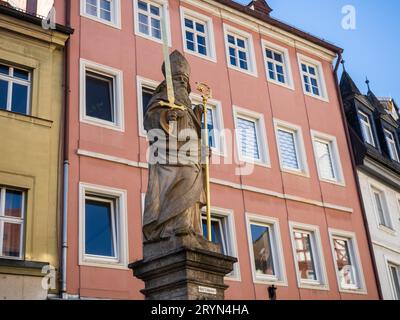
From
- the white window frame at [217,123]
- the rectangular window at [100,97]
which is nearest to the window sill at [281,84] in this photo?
the white window frame at [217,123]

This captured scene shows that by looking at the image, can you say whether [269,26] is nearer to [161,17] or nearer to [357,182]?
[161,17]

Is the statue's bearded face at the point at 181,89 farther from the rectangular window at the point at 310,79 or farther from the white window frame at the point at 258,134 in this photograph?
the rectangular window at the point at 310,79

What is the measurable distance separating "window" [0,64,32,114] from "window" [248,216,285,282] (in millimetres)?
6299

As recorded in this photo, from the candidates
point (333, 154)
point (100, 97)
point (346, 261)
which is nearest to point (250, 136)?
point (333, 154)

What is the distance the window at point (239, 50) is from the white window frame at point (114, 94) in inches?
168

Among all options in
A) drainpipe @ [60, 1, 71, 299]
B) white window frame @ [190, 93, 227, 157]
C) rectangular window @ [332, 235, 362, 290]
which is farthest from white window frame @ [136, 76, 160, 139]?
rectangular window @ [332, 235, 362, 290]

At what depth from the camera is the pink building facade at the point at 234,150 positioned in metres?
14.3

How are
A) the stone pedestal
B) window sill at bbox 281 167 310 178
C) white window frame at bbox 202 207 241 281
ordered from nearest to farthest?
the stone pedestal < white window frame at bbox 202 207 241 281 < window sill at bbox 281 167 310 178

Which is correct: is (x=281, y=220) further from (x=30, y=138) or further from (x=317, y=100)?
(x=30, y=138)

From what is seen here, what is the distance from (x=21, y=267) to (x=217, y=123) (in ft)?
23.9

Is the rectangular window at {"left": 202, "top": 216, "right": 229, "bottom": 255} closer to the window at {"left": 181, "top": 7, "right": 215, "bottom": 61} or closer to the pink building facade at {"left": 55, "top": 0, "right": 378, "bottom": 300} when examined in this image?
the pink building facade at {"left": 55, "top": 0, "right": 378, "bottom": 300}

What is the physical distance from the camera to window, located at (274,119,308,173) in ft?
62.6

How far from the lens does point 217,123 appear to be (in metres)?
17.8

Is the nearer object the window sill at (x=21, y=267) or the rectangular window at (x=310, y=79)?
the window sill at (x=21, y=267)
